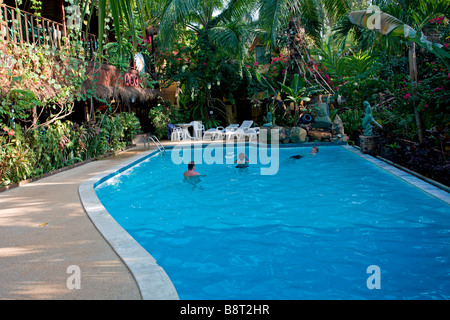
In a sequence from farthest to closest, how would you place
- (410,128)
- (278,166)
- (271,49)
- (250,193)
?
(271,49) → (278,166) → (410,128) → (250,193)

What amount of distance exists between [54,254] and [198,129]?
608 inches

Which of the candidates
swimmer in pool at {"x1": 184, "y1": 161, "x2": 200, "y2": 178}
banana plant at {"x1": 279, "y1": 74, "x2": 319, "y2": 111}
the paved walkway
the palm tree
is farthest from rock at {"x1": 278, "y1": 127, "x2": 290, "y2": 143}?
the paved walkway

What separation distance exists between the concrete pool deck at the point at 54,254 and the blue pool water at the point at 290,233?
867 mm

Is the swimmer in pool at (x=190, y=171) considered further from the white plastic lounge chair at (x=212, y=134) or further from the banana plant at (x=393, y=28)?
the white plastic lounge chair at (x=212, y=134)

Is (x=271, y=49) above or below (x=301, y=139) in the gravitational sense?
above

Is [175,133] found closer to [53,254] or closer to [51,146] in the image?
[51,146]

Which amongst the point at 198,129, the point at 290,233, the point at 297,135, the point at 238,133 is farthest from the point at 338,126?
the point at 290,233

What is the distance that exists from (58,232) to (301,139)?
488 inches

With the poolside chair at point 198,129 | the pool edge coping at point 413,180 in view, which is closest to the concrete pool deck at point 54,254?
the pool edge coping at point 413,180

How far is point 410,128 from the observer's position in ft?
35.2

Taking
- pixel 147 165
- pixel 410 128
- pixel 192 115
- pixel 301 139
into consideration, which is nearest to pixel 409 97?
pixel 410 128

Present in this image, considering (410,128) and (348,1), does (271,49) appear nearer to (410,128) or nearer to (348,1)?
(348,1)

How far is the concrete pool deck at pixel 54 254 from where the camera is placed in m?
3.22
